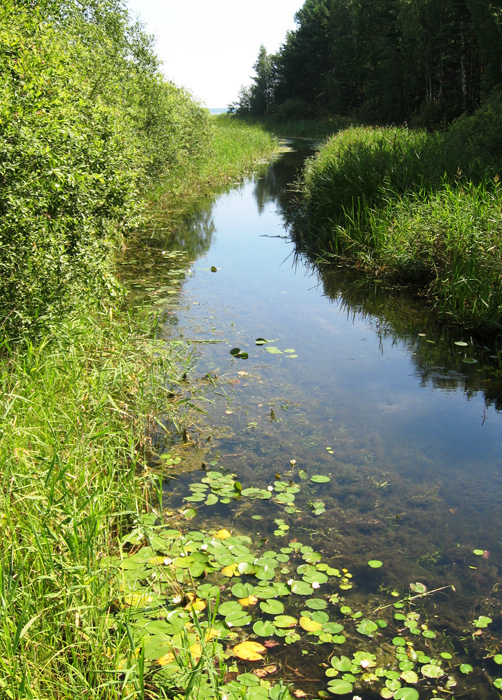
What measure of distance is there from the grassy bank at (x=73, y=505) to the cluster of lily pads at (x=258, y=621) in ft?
0.36

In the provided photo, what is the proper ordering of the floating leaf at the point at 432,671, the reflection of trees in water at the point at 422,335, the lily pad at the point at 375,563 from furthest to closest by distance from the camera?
1. the reflection of trees in water at the point at 422,335
2. the lily pad at the point at 375,563
3. the floating leaf at the point at 432,671

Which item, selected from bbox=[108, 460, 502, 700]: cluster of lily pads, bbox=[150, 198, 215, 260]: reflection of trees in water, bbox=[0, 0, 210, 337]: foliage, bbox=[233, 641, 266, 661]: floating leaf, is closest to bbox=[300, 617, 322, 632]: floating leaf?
bbox=[108, 460, 502, 700]: cluster of lily pads

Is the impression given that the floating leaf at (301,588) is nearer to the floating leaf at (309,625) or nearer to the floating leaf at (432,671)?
the floating leaf at (309,625)

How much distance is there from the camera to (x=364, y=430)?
503cm

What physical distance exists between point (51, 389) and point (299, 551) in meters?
1.94

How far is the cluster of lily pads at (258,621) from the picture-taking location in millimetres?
2598

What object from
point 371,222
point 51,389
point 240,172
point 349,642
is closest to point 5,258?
point 51,389

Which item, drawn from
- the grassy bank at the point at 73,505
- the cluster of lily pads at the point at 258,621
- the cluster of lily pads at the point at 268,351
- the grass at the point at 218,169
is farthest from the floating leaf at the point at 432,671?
the grass at the point at 218,169

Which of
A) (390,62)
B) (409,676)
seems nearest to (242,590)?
(409,676)

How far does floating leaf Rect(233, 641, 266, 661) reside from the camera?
108 inches

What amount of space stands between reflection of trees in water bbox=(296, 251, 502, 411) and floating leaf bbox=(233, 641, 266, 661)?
3.68 meters

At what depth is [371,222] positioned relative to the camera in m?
9.40

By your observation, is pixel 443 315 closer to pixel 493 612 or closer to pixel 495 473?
pixel 495 473

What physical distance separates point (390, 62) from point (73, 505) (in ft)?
122
